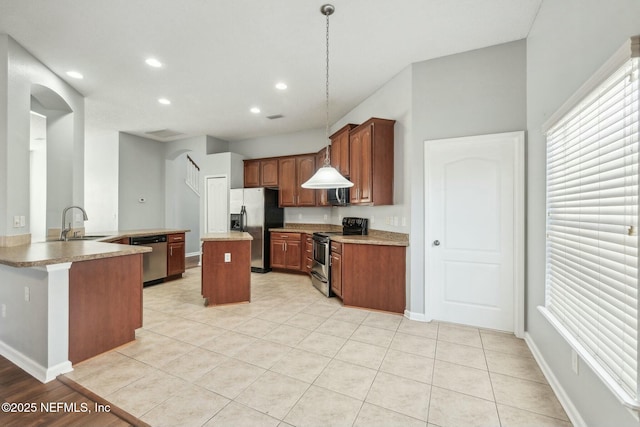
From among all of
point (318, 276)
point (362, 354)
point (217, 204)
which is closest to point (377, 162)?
point (318, 276)

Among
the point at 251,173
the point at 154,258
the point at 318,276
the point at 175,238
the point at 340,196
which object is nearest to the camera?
the point at 340,196

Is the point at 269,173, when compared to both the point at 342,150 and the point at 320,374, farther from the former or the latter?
the point at 320,374

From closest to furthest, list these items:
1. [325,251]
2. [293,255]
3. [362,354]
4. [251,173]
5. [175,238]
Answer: [362,354]
[325,251]
[175,238]
[293,255]
[251,173]

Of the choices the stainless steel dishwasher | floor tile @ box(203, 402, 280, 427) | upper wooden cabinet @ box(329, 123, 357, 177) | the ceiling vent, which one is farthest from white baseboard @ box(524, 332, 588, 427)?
the ceiling vent

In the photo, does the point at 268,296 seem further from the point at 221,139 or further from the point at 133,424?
the point at 221,139

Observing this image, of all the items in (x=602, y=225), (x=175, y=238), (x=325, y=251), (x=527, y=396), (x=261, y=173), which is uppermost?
(x=261, y=173)

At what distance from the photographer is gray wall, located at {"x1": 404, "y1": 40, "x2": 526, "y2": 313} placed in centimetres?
289

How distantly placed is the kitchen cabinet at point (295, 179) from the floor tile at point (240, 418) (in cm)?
417

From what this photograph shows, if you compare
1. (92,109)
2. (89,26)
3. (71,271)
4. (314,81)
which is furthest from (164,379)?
(92,109)

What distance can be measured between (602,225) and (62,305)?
3.52 m

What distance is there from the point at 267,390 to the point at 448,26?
3392 mm

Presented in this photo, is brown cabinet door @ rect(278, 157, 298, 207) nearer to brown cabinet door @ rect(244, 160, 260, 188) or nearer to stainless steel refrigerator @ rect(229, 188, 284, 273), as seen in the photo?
stainless steel refrigerator @ rect(229, 188, 284, 273)

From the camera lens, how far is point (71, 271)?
2273mm

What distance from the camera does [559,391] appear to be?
1920mm
